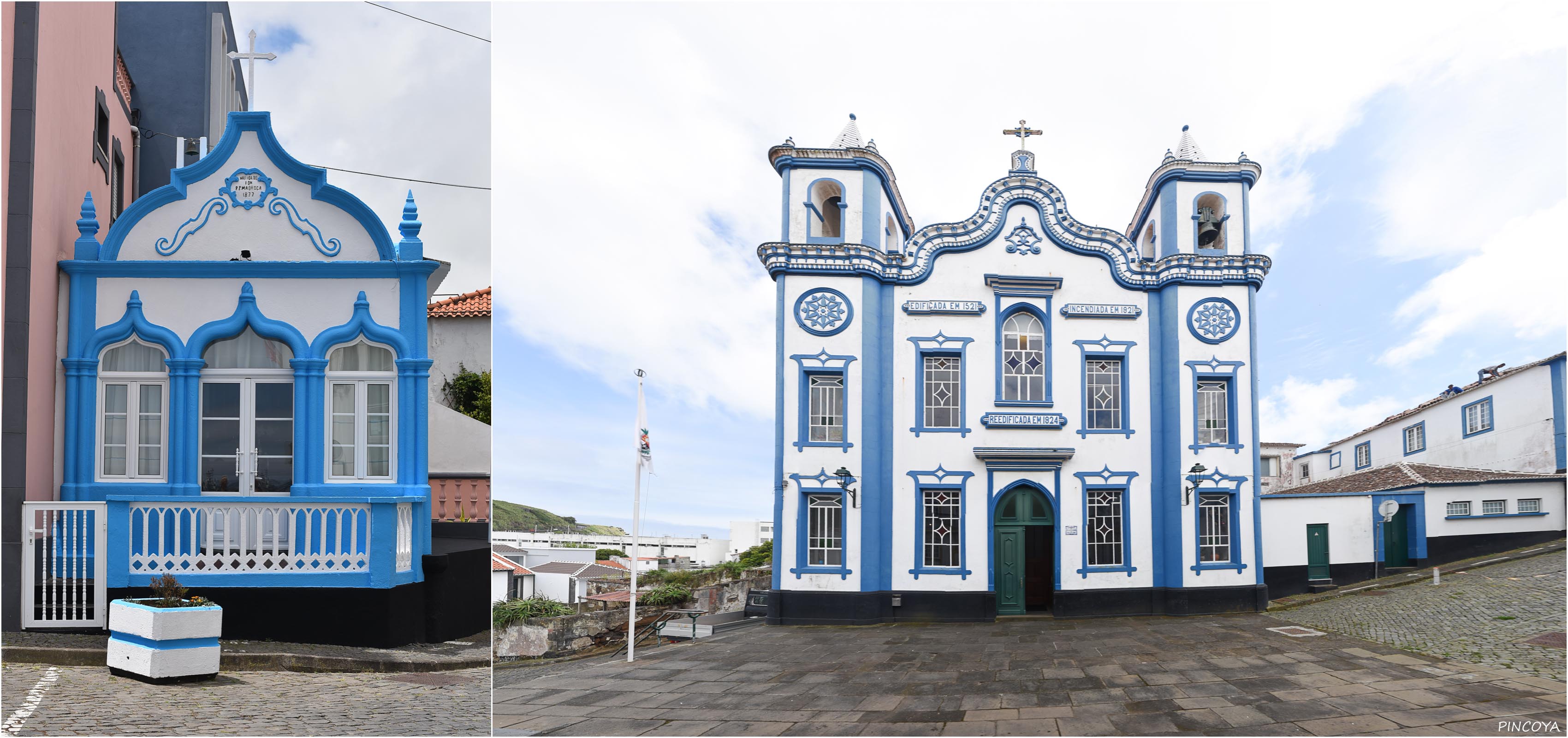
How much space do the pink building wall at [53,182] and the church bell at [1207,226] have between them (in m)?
15.3

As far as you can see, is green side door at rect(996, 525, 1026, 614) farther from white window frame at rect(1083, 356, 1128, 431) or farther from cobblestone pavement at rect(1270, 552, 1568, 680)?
cobblestone pavement at rect(1270, 552, 1568, 680)

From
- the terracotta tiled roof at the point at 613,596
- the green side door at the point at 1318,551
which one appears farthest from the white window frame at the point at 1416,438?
the terracotta tiled roof at the point at 613,596

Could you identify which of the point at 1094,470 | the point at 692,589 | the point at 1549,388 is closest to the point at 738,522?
the point at 692,589

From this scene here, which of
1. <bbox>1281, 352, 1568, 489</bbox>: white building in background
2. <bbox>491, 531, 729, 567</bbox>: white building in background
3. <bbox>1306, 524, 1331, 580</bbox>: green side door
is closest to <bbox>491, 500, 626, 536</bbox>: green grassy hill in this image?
<bbox>491, 531, 729, 567</bbox>: white building in background

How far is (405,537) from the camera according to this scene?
750 cm

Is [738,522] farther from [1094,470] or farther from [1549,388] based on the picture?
[1549,388]

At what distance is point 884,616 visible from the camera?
13828mm

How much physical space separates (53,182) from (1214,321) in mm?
15146

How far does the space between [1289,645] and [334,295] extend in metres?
11.2

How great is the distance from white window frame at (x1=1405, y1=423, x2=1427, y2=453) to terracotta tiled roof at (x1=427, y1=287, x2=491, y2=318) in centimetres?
2272

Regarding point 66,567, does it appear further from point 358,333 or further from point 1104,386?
point 1104,386

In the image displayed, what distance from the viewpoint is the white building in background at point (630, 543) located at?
41.2 ft

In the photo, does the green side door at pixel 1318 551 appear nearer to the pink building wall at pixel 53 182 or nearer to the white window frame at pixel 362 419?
the white window frame at pixel 362 419

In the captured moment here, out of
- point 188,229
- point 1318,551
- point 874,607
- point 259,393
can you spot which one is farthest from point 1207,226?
point 188,229
